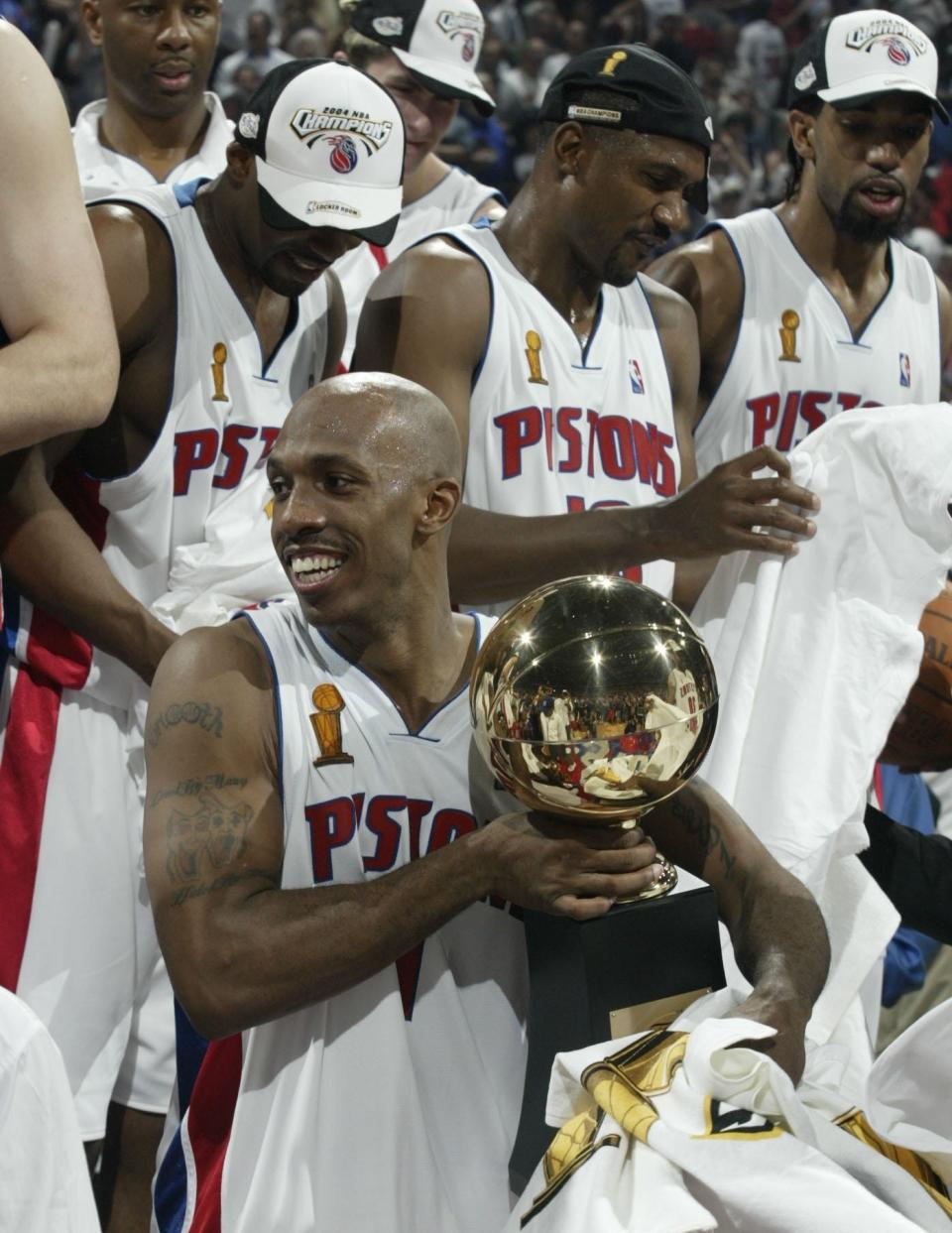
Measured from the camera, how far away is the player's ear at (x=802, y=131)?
4.04 metres

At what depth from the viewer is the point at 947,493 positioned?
2875mm

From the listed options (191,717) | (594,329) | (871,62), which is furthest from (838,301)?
(191,717)

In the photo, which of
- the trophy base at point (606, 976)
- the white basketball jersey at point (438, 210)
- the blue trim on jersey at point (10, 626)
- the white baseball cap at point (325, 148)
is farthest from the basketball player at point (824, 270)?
the trophy base at point (606, 976)

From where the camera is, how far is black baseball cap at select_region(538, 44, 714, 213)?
3307 millimetres

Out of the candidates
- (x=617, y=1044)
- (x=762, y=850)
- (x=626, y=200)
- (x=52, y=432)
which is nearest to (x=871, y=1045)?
(x=762, y=850)

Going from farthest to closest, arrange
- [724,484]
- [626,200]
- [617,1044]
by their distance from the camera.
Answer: [626,200] < [724,484] < [617,1044]

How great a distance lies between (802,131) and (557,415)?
1.14 metres

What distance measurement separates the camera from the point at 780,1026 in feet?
6.75

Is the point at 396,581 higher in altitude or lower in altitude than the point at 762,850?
higher

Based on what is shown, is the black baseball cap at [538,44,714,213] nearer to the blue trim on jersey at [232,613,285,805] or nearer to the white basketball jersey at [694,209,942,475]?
the white basketball jersey at [694,209,942,475]

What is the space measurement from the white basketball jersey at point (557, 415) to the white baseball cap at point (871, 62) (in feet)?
2.67

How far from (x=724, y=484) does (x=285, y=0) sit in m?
10.1

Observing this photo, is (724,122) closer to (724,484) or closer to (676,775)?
(724,484)

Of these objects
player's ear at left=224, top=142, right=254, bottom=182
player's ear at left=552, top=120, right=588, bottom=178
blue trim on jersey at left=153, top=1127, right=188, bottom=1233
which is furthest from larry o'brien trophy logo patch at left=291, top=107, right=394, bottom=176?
blue trim on jersey at left=153, top=1127, right=188, bottom=1233
